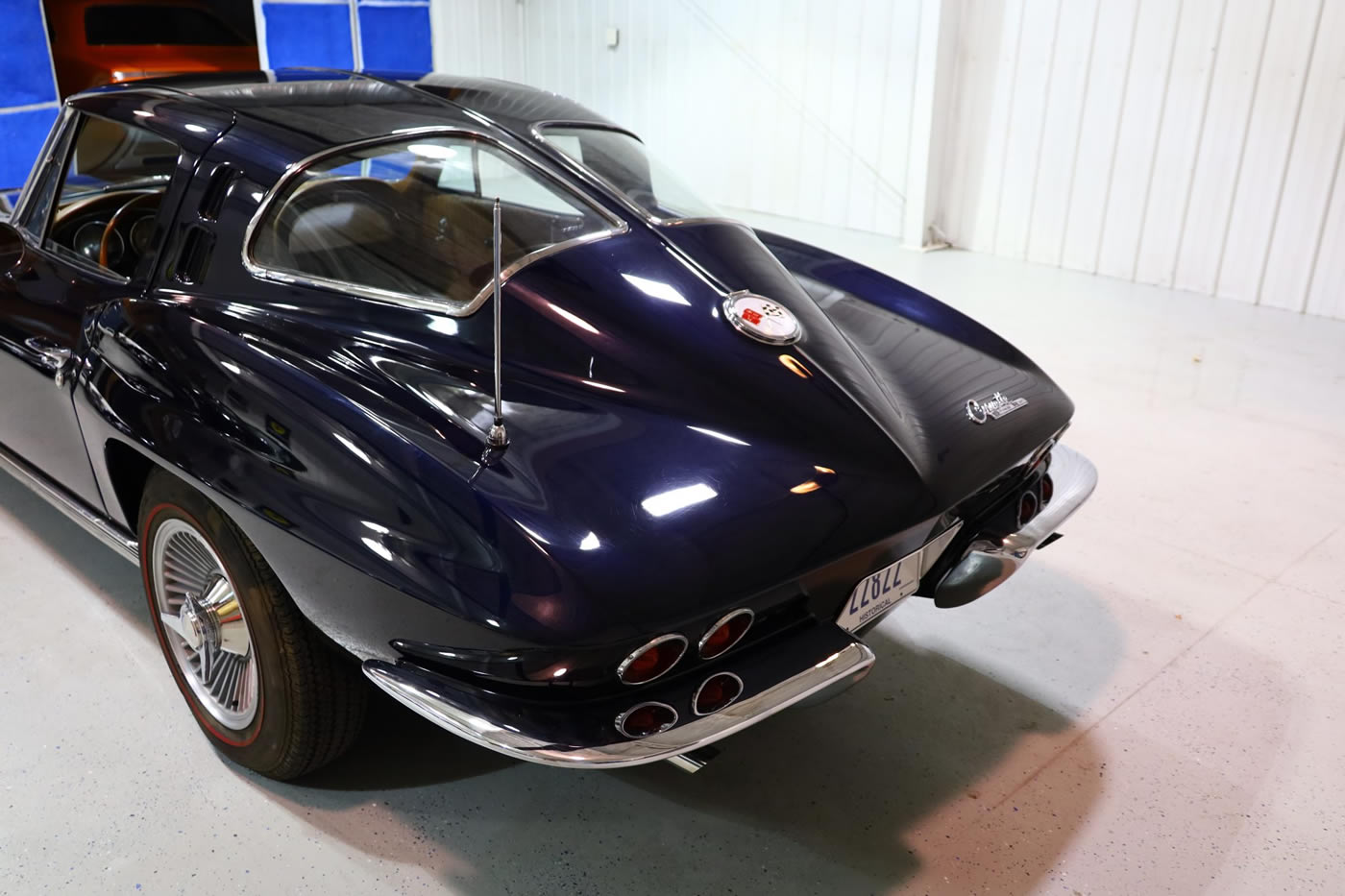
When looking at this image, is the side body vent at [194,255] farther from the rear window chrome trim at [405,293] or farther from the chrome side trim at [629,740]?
the chrome side trim at [629,740]

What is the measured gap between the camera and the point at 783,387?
1988 millimetres

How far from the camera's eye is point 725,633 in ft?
5.48

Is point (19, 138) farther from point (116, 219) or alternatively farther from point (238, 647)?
point (238, 647)

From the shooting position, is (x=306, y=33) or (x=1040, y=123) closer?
(x=1040, y=123)

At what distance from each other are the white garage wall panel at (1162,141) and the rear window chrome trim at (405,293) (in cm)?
471

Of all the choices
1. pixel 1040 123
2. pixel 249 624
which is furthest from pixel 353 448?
pixel 1040 123

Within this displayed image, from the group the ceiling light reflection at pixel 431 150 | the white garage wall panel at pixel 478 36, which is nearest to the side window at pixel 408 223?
the ceiling light reflection at pixel 431 150

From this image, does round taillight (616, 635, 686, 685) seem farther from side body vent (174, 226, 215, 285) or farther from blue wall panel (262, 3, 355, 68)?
blue wall panel (262, 3, 355, 68)

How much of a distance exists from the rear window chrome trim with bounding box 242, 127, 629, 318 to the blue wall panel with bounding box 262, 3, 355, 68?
654 cm

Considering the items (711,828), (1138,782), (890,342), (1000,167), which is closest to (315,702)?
(711,828)

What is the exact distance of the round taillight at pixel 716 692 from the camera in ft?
5.32

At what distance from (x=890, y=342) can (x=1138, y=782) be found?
103cm

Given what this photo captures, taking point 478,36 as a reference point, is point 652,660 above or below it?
below

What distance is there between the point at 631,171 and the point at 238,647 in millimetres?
1351
